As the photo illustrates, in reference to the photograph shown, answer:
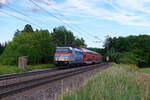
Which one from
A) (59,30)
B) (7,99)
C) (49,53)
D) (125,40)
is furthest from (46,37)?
(125,40)

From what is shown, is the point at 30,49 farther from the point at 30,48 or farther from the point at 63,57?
the point at 63,57

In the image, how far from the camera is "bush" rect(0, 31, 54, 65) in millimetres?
32156

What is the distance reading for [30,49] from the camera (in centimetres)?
3312

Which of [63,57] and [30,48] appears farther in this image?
[30,48]

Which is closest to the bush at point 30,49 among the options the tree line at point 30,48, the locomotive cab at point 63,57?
the tree line at point 30,48

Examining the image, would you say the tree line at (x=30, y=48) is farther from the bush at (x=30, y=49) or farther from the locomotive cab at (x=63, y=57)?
the locomotive cab at (x=63, y=57)

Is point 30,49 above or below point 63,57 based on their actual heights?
above

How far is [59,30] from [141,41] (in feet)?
116

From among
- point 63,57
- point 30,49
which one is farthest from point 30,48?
point 63,57

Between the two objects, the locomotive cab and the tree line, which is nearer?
the locomotive cab

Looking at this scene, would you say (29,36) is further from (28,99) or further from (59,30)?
(59,30)

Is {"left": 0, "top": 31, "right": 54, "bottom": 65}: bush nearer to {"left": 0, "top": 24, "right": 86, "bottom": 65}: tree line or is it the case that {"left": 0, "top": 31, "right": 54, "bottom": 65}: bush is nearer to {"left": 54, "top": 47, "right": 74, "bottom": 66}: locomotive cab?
{"left": 0, "top": 24, "right": 86, "bottom": 65}: tree line

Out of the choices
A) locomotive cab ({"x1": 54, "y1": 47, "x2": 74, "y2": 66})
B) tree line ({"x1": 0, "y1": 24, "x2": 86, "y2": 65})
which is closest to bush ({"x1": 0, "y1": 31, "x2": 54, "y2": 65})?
tree line ({"x1": 0, "y1": 24, "x2": 86, "y2": 65})

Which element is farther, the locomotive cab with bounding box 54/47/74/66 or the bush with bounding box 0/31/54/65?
the bush with bounding box 0/31/54/65
